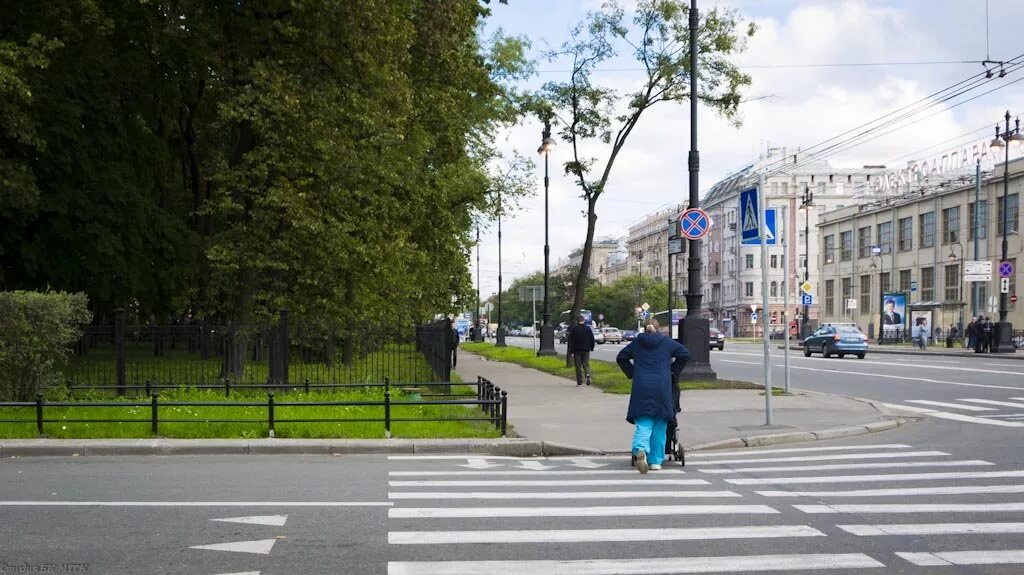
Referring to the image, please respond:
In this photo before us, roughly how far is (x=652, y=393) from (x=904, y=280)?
236 feet

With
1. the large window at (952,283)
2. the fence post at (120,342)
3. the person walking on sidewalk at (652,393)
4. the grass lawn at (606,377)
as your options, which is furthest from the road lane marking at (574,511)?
the large window at (952,283)

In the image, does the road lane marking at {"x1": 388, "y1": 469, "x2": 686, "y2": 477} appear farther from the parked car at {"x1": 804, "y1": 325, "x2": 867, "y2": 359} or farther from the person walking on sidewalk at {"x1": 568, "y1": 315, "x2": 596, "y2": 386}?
the parked car at {"x1": 804, "y1": 325, "x2": 867, "y2": 359}

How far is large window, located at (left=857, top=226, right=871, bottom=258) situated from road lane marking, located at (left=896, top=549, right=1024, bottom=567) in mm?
79756

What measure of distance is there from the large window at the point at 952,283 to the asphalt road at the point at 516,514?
61.4m

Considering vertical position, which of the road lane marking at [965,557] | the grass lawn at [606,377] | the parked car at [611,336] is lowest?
the parked car at [611,336]

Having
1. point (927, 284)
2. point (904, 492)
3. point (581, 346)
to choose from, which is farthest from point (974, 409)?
point (927, 284)

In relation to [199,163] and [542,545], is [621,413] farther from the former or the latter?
[199,163]

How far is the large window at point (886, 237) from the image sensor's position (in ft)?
257

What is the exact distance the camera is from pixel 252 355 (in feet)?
66.2

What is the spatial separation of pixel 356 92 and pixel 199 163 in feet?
46.8

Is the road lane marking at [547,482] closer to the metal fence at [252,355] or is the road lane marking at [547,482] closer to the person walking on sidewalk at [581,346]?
the metal fence at [252,355]

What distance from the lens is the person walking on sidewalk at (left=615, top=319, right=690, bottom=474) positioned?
1144cm

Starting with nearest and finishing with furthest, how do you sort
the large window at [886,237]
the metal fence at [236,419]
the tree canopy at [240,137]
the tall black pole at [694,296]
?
the metal fence at [236,419] < the tall black pole at [694,296] < the tree canopy at [240,137] < the large window at [886,237]

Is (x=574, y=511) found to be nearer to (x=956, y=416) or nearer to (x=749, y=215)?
(x=749, y=215)
